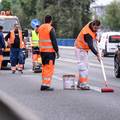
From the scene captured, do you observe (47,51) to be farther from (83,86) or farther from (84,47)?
(83,86)

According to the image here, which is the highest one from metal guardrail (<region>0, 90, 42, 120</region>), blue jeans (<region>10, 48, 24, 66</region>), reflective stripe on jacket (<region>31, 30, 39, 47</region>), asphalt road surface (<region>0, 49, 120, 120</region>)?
metal guardrail (<region>0, 90, 42, 120</region>)

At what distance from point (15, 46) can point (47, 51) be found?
314 inches

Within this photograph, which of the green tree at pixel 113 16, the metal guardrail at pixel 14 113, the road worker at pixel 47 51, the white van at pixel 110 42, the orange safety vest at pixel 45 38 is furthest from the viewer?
the green tree at pixel 113 16

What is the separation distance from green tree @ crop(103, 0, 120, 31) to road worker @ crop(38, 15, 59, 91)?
99368 mm

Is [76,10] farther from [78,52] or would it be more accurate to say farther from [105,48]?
[78,52]

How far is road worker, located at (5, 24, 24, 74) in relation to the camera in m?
21.3

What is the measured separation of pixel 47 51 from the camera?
44.5 ft

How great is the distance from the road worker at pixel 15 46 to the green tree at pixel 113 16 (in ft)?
301

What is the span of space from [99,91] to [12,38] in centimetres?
873

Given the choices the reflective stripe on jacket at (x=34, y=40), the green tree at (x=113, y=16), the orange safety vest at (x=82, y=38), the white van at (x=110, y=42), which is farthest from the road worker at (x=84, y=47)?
the green tree at (x=113, y=16)

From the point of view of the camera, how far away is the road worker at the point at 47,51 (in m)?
13.3

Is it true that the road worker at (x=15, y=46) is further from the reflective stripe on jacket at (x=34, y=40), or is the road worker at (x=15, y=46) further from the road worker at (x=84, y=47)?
the road worker at (x=84, y=47)

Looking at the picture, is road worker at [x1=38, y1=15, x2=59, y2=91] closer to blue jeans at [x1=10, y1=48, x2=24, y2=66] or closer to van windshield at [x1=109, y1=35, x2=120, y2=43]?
blue jeans at [x1=10, y1=48, x2=24, y2=66]

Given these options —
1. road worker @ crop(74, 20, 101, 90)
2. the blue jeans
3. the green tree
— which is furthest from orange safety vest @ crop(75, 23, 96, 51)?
the green tree
